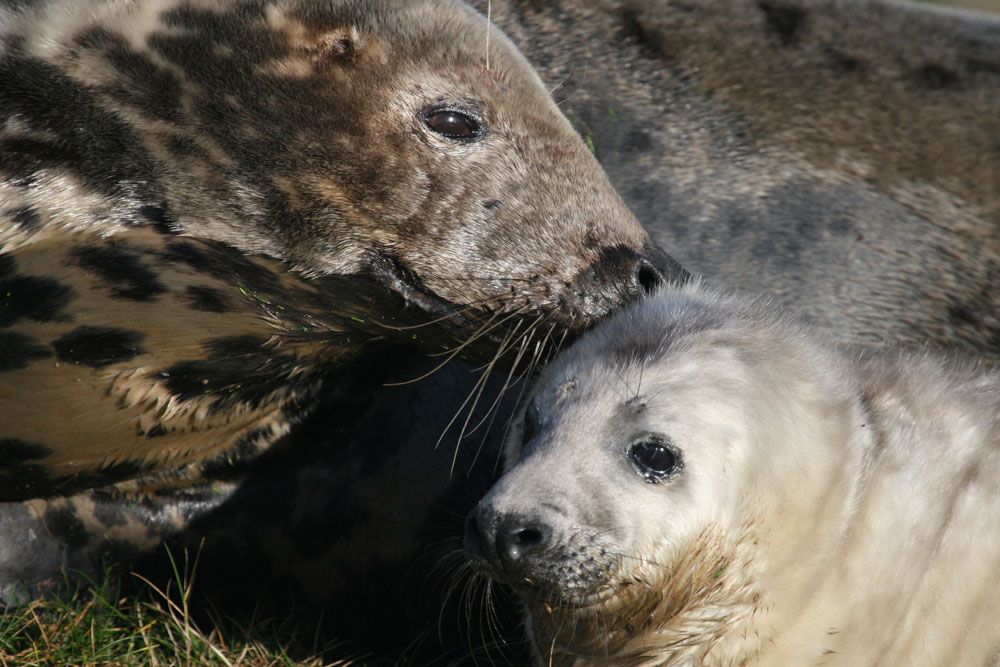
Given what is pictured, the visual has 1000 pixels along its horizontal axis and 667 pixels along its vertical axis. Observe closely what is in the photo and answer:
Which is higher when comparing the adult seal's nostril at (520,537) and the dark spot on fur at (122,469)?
the adult seal's nostril at (520,537)

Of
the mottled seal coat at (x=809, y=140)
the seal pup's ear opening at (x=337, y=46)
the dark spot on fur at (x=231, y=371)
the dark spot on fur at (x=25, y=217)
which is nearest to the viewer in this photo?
the dark spot on fur at (x=25, y=217)

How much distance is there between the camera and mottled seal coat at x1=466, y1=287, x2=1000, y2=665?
3336mm

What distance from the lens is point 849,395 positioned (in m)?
3.71

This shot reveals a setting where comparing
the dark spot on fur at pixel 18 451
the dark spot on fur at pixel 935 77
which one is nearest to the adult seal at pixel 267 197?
the dark spot on fur at pixel 18 451

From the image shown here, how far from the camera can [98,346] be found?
399 centimetres

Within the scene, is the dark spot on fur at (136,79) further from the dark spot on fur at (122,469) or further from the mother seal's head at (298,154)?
the dark spot on fur at (122,469)

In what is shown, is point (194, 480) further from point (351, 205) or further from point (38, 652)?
point (351, 205)

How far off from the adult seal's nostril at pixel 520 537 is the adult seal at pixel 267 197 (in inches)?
27.1

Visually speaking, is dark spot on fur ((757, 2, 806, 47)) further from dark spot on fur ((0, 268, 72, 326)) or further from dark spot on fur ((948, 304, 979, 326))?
dark spot on fur ((0, 268, 72, 326))

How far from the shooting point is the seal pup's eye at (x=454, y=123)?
392 centimetres

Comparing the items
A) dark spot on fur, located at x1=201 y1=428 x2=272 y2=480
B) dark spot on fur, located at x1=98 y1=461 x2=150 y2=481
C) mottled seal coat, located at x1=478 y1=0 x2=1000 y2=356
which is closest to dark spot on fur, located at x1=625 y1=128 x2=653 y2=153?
mottled seal coat, located at x1=478 y1=0 x2=1000 y2=356

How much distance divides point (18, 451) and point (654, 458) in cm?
175

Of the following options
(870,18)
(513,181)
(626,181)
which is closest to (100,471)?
(513,181)

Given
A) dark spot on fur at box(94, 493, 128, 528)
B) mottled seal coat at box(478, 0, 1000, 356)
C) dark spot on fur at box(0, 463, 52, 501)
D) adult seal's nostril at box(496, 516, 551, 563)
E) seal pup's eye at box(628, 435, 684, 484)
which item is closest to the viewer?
adult seal's nostril at box(496, 516, 551, 563)
